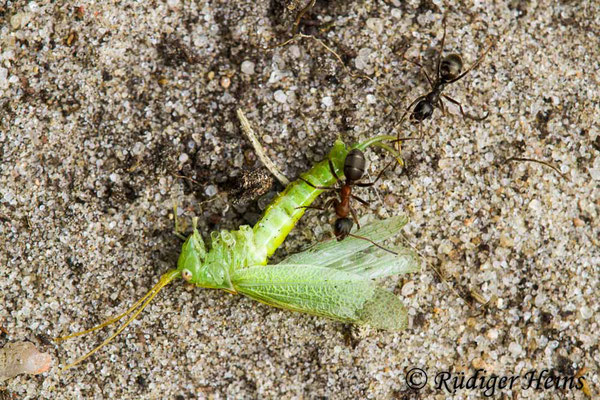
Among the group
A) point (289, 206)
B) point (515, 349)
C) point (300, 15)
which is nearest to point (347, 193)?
point (289, 206)

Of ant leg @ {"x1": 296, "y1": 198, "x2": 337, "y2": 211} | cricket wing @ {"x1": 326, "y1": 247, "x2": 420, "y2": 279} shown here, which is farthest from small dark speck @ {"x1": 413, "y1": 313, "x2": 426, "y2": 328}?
ant leg @ {"x1": 296, "y1": 198, "x2": 337, "y2": 211}

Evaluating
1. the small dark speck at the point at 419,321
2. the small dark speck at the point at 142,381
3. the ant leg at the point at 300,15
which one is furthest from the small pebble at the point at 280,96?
the small dark speck at the point at 142,381

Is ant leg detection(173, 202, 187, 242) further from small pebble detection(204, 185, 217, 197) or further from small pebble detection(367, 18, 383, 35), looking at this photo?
small pebble detection(367, 18, 383, 35)

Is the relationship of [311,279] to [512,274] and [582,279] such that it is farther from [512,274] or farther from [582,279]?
Answer: [582,279]

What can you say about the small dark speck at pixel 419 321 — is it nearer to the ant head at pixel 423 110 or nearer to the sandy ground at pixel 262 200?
the sandy ground at pixel 262 200

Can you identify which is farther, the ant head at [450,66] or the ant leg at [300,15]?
the ant leg at [300,15]

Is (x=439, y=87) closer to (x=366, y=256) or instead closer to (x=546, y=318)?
(x=366, y=256)
